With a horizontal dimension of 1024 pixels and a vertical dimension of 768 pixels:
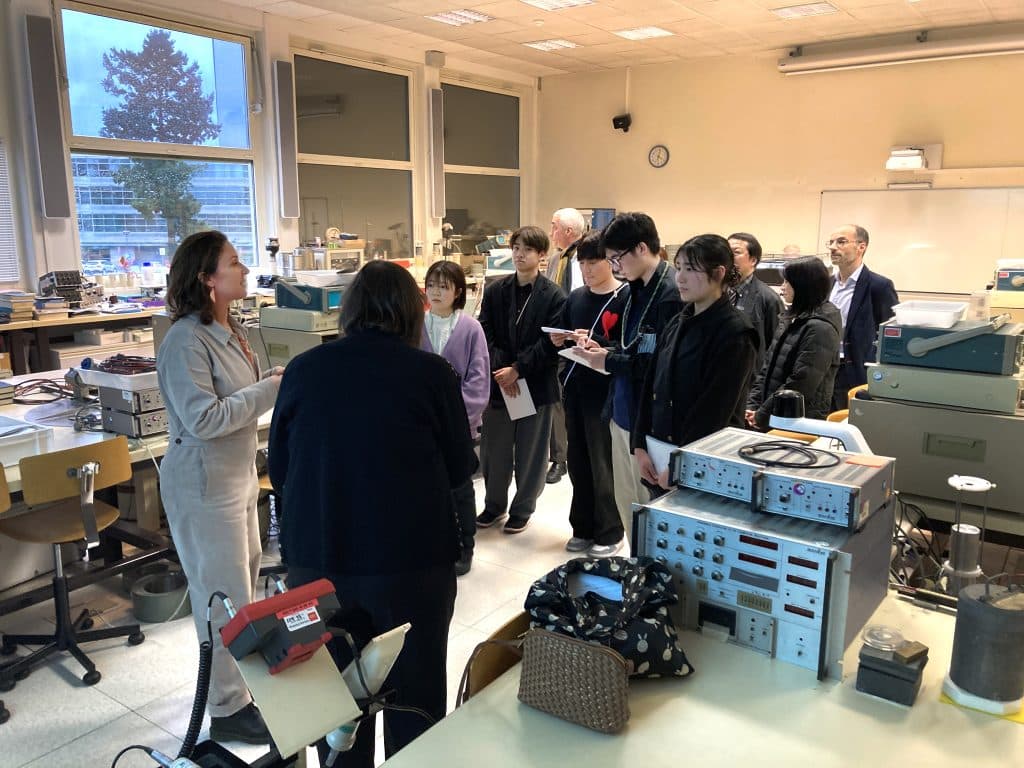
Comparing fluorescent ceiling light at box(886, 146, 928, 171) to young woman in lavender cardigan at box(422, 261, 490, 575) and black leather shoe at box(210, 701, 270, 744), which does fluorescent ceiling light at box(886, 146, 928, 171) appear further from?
black leather shoe at box(210, 701, 270, 744)

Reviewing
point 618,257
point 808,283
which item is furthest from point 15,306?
point 808,283

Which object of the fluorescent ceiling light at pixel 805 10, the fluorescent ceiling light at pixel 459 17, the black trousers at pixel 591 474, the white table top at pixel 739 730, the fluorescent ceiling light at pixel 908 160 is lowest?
the black trousers at pixel 591 474

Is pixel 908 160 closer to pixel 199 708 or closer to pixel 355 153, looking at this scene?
pixel 355 153

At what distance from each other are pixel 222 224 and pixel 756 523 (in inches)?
250

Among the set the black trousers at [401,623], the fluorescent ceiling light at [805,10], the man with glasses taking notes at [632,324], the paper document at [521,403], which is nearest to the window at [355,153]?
the fluorescent ceiling light at [805,10]

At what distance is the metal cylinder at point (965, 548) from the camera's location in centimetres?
191

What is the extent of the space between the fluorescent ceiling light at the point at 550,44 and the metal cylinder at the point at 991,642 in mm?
7095

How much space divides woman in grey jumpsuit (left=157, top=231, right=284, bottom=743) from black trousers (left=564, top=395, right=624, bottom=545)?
162 cm

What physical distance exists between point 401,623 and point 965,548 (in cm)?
137

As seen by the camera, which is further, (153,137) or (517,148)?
(517,148)

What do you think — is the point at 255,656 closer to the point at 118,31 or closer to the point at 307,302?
the point at 307,302

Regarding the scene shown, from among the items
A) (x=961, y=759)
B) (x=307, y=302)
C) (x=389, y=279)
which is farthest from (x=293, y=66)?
(x=961, y=759)

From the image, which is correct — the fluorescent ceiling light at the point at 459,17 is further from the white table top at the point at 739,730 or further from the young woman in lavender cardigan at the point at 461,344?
the white table top at the point at 739,730

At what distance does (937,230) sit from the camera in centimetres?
710
